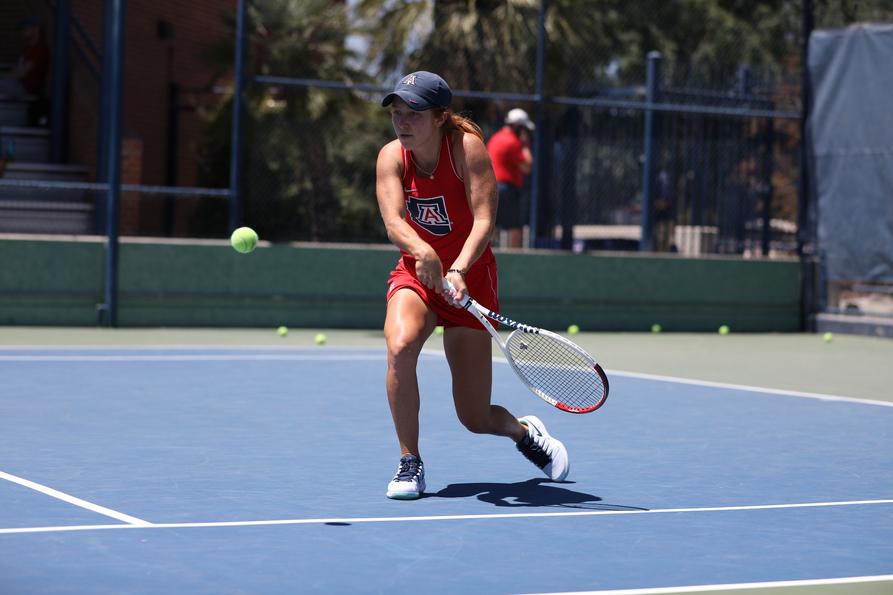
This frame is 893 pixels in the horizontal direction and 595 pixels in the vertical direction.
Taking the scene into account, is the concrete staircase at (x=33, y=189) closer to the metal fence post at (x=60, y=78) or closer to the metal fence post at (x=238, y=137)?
the metal fence post at (x=60, y=78)

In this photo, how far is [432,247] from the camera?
6.40 metres

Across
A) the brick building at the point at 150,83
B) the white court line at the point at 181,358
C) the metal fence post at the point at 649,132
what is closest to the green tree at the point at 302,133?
the brick building at the point at 150,83

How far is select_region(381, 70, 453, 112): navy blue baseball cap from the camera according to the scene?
6.14 metres

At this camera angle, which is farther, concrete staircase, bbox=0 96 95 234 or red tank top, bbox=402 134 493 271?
concrete staircase, bbox=0 96 95 234

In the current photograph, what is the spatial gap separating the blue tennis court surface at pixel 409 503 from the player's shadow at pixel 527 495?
0.02 meters

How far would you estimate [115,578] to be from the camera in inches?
183

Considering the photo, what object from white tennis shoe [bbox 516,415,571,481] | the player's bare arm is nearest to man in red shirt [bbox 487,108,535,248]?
white tennis shoe [bbox 516,415,571,481]

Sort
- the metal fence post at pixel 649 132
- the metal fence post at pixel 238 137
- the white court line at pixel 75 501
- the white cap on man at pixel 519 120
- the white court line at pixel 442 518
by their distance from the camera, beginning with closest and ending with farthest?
the white court line at pixel 442 518
the white court line at pixel 75 501
the metal fence post at pixel 238 137
the white cap on man at pixel 519 120
the metal fence post at pixel 649 132

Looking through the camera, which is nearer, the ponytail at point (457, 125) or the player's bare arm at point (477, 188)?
the player's bare arm at point (477, 188)

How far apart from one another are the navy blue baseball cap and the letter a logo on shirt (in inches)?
16.2

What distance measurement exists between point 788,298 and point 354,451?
10442mm

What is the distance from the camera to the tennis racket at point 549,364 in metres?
6.08

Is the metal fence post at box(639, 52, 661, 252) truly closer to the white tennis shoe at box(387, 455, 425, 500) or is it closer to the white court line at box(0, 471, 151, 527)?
the white tennis shoe at box(387, 455, 425, 500)

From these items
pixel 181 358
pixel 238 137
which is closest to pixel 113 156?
Result: pixel 238 137
